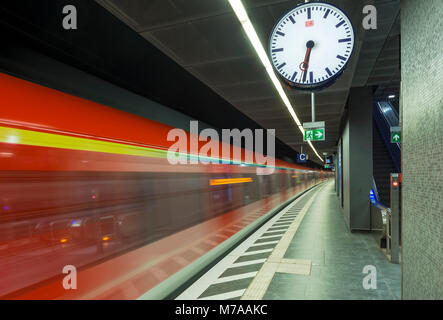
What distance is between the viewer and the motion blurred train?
6.88 feet

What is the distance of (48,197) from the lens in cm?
240

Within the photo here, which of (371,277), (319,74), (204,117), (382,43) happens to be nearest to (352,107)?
(382,43)

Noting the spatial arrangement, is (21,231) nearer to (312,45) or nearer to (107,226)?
(107,226)

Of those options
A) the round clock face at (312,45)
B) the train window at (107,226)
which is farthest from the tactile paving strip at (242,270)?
the round clock face at (312,45)

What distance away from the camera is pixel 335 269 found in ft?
13.4

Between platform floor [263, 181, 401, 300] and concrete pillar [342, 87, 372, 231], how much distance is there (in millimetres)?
467

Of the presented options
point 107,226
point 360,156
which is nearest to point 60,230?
point 107,226

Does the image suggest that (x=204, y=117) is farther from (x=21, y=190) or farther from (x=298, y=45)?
(x=21, y=190)

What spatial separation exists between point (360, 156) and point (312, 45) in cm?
535

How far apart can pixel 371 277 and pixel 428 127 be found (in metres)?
3.23

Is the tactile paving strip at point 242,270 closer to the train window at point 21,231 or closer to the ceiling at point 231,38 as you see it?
the train window at point 21,231

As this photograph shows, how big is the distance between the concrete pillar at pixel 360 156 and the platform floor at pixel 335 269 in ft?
1.53

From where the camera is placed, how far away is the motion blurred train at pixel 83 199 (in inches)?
82.6
